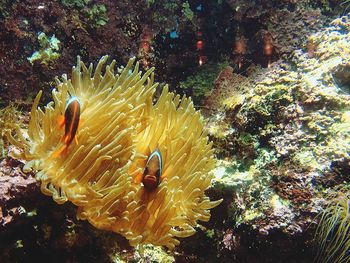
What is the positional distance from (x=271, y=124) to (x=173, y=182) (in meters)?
1.16

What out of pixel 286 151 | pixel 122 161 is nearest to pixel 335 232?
pixel 286 151

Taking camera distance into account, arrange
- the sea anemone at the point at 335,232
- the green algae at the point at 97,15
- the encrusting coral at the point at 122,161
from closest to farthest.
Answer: the encrusting coral at the point at 122,161 → the sea anemone at the point at 335,232 → the green algae at the point at 97,15

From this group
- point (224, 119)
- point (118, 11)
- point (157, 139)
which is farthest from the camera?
point (118, 11)

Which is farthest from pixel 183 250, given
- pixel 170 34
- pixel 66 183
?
pixel 170 34

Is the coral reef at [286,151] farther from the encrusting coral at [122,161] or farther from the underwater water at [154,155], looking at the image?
the encrusting coral at [122,161]

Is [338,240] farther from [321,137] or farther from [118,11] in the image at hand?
[118,11]

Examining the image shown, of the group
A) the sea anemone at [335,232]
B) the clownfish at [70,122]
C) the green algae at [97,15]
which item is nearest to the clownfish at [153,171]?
the clownfish at [70,122]

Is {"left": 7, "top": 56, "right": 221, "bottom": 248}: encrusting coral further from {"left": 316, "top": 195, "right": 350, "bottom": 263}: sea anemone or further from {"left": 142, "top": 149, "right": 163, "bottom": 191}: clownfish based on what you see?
{"left": 316, "top": 195, "right": 350, "bottom": 263}: sea anemone

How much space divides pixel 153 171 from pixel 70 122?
2.21 feet

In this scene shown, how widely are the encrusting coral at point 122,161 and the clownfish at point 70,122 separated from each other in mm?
34

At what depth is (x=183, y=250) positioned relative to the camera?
2828 millimetres

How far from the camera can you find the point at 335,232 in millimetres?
2461

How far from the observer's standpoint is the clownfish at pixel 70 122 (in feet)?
7.45

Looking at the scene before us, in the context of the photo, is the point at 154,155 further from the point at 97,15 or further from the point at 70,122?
the point at 97,15
